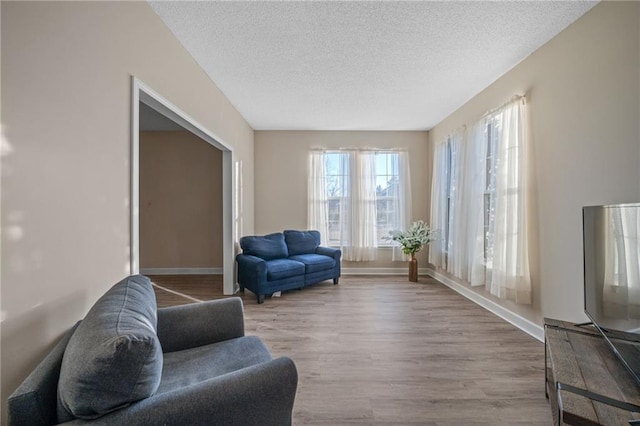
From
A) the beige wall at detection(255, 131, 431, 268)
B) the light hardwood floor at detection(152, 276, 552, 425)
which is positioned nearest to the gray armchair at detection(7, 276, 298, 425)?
the light hardwood floor at detection(152, 276, 552, 425)

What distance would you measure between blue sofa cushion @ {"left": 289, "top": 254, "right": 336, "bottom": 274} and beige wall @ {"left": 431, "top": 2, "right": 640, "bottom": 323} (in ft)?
7.99

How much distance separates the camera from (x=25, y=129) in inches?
43.1

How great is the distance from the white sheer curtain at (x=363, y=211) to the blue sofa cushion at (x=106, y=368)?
412 centimetres

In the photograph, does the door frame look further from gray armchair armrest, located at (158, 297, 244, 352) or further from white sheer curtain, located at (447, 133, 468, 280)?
white sheer curtain, located at (447, 133, 468, 280)

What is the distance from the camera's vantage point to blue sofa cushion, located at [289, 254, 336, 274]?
13.3 ft

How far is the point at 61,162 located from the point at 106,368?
1000 millimetres

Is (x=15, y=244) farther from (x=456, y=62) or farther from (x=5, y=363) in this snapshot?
(x=456, y=62)

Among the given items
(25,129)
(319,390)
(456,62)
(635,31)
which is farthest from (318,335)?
(635,31)

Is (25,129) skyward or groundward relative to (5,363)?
skyward

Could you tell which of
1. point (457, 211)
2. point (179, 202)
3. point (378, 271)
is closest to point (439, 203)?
point (457, 211)

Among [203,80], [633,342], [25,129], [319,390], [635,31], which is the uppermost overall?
[203,80]

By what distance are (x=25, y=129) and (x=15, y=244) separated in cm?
47

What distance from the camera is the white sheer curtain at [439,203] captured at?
14.1 feet

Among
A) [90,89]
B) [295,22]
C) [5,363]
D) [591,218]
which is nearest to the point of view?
[5,363]
